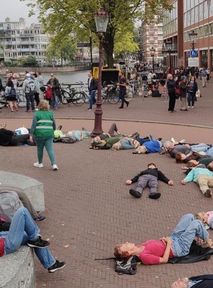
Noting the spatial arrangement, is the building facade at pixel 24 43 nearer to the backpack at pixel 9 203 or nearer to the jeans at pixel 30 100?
the jeans at pixel 30 100

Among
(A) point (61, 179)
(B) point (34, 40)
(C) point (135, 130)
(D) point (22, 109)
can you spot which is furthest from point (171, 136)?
(B) point (34, 40)

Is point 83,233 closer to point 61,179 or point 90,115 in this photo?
point 61,179

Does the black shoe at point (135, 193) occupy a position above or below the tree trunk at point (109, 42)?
below

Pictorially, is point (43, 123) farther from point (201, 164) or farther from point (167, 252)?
point (167, 252)

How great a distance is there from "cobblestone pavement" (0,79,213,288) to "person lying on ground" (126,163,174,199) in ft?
0.43

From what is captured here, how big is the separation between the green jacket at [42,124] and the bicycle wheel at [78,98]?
Answer: 47.9 ft

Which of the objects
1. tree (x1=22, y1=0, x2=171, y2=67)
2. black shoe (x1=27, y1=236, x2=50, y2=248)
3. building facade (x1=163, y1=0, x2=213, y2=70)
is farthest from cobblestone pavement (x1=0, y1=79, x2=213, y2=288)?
building facade (x1=163, y1=0, x2=213, y2=70)

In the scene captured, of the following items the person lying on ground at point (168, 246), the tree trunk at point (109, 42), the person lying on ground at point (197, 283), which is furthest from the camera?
the tree trunk at point (109, 42)

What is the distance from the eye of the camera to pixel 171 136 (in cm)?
1602

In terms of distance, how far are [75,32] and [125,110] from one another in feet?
53.7

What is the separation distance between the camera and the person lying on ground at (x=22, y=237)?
5309mm

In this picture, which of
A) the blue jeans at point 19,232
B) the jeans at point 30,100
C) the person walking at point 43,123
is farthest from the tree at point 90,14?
the blue jeans at point 19,232

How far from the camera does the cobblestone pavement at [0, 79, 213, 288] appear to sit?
6.24 metres

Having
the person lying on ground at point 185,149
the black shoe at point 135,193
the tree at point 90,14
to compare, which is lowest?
the black shoe at point 135,193
